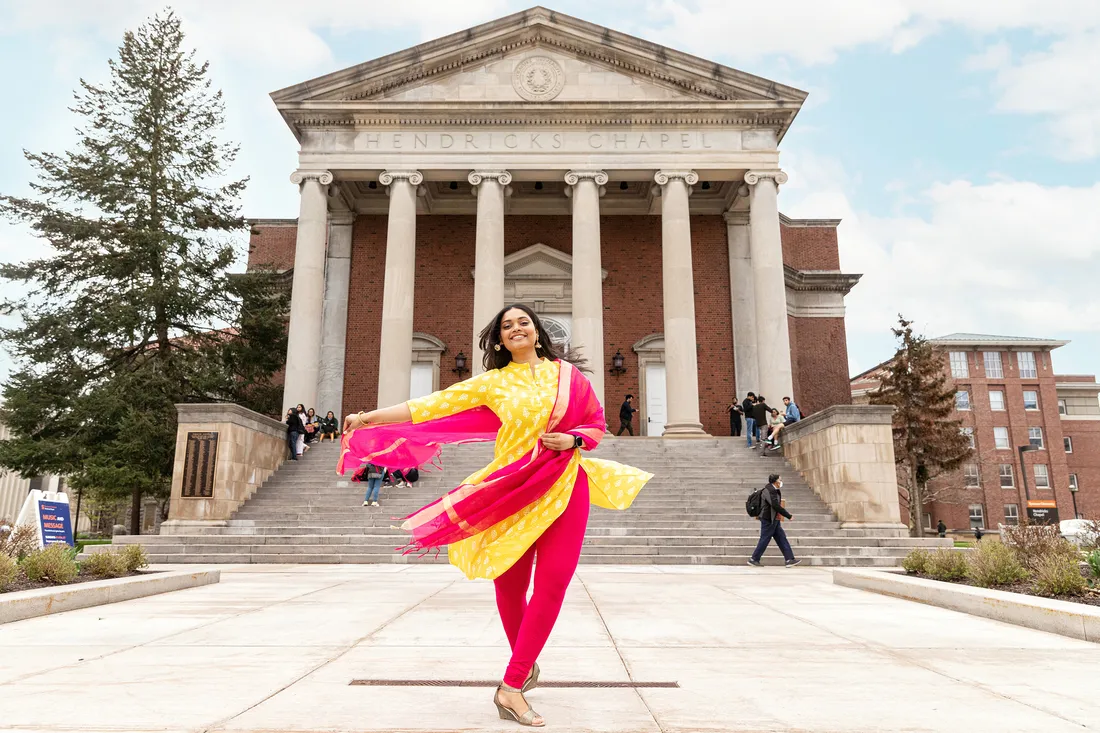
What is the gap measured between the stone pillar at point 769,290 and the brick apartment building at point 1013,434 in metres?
34.5

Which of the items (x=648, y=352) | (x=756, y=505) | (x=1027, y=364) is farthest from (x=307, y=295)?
(x=1027, y=364)

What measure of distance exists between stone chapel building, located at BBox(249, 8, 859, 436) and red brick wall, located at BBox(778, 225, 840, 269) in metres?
4.15

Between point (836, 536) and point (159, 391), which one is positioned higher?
point (159, 391)

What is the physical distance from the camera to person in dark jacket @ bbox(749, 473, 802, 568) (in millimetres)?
12211

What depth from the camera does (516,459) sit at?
3688 mm

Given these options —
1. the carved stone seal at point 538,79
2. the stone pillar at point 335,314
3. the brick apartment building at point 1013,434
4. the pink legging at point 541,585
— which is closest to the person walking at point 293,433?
the stone pillar at point 335,314

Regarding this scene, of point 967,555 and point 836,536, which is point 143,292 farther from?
point 967,555

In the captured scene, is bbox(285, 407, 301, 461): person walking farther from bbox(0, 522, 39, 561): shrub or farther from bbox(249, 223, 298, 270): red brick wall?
bbox(249, 223, 298, 270): red brick wall

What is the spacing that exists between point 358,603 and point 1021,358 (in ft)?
211

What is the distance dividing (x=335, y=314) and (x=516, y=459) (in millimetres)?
24579

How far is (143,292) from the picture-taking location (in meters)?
21.8

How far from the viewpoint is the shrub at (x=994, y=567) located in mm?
7848

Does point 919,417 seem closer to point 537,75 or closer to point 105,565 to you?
point 537,75

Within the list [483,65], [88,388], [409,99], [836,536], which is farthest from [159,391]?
[836,536]
